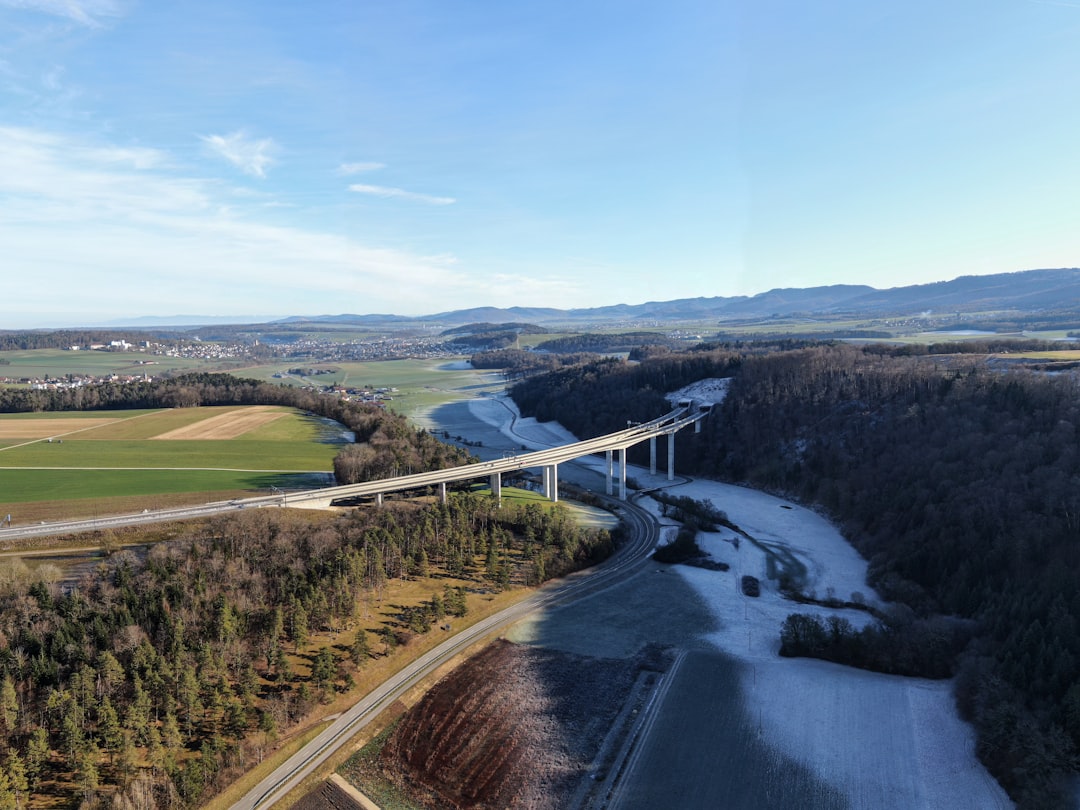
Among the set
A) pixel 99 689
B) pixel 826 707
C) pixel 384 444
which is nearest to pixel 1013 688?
pixel 826 707

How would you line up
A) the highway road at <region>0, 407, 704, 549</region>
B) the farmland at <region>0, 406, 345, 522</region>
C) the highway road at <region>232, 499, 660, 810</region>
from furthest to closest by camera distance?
the farmland at <region>0, 406, 345, 522</region>, the highway road at <region>0, 407, 704, 549</region>, the highway road at <region>232, 499, 660, 810</region>

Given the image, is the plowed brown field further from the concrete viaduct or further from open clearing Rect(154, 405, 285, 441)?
open clearing Rect(154, 405, 285, 441)

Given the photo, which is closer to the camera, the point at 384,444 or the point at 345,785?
the point at 345,785

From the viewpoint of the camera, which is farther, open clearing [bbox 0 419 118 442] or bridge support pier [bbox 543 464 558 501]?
open clearing [bbox 0 419 118 442]

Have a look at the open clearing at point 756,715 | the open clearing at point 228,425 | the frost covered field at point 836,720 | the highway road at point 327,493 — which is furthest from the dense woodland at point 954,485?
→ the open clearing at point 228,425

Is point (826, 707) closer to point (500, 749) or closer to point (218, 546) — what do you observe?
point (500, 749)

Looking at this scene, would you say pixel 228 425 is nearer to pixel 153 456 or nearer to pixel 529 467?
pixel 153 456

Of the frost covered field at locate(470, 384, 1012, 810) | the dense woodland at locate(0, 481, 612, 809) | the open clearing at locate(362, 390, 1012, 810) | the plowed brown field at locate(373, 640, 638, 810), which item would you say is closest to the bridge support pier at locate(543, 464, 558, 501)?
the dense woodland at locate(0, 481, 612, 809)
